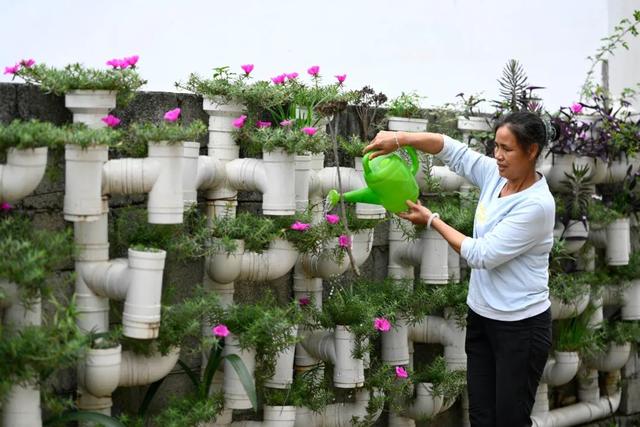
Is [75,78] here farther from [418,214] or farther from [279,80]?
[418,214]

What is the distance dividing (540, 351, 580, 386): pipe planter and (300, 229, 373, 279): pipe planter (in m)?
1.40

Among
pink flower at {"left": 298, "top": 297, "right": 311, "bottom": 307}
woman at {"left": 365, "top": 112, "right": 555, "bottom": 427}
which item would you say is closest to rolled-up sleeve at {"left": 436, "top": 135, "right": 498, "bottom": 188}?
woman at {"left": 365, "top": 112, "right": 555, "bottom": 427}

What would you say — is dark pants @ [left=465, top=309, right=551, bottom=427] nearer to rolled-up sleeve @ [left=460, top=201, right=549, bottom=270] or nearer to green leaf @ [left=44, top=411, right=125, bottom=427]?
rolled-up sleeve @ [left=460, top=201, right=549, bottom=270]

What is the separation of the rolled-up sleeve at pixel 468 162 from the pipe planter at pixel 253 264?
67cm

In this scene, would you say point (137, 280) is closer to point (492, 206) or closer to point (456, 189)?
point (492, 206)

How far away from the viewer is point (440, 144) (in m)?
4.16

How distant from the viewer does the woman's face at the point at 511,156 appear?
3830 millimetres

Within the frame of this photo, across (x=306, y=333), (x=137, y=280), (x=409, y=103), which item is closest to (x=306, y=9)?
(x=409, y=103)

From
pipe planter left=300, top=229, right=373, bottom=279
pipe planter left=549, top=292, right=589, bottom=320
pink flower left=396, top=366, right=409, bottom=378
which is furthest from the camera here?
pipe planter left=549, top=292, right=589, bottom=320

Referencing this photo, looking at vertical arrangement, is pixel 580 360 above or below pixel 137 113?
below

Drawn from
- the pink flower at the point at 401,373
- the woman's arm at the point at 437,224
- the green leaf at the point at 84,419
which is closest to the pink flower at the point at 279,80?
the woman's arm at the point at 437,224

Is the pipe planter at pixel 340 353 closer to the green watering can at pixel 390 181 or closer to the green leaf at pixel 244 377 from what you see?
the green leaf at pixel 244 377

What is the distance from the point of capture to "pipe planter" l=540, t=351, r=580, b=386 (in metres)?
5.52

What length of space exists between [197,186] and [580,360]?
8.25 ft
